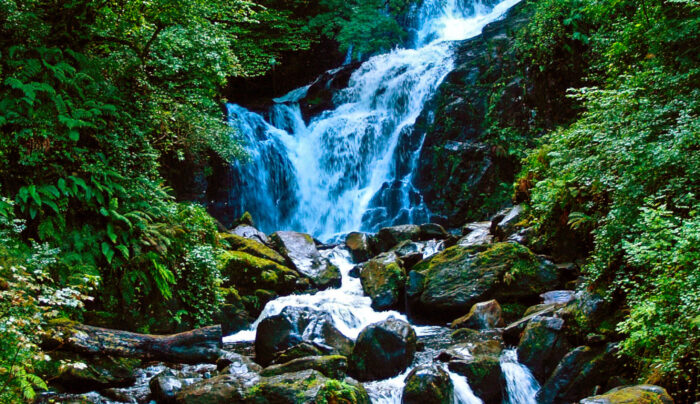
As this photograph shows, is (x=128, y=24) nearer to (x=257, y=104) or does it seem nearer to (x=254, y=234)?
(x=254, y=234)

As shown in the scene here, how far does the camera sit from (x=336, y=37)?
24.2 m

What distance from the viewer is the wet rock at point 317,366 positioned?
589 centimetres

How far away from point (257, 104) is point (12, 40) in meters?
16.0

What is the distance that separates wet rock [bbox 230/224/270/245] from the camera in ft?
42.4

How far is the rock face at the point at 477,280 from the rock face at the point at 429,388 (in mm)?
3214

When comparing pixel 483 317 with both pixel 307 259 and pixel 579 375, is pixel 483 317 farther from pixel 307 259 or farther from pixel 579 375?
pixel 307 259

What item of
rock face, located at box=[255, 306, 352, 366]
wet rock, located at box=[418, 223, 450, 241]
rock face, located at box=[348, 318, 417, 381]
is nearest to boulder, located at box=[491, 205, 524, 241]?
wet rock, located at box=[418, 223, 450, 241]

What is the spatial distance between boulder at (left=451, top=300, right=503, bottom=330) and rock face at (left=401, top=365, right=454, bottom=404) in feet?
7.71

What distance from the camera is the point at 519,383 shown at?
6.11m

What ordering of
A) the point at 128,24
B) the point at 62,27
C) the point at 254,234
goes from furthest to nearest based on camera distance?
the point at 254,234
the point at 128,24
the point at 62,27

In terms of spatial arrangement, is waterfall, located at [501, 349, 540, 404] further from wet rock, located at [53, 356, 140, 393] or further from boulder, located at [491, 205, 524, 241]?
wet rock, located at [53, 356, 140, 393]

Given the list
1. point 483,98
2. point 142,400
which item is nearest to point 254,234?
point 142,400

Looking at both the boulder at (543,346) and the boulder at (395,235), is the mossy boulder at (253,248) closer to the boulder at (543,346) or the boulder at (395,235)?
the boulder at (395,235)

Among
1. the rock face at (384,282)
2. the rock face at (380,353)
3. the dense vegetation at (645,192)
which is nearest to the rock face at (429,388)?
the rock face at (380,353)
